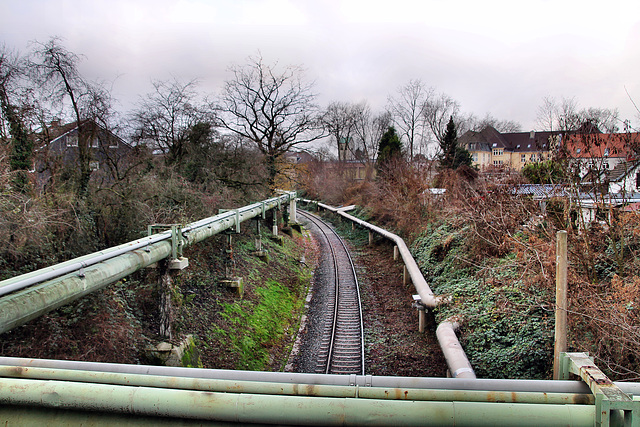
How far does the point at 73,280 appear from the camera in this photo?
4.73 metres

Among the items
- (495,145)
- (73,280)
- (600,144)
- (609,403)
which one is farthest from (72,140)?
(495,145)

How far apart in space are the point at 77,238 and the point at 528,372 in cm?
946

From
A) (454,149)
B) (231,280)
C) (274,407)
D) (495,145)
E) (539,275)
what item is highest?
(495,145)

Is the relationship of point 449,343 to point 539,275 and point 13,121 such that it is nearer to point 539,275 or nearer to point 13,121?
point 539,275

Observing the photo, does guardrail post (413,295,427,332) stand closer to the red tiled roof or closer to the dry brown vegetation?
the dry brown vegetation

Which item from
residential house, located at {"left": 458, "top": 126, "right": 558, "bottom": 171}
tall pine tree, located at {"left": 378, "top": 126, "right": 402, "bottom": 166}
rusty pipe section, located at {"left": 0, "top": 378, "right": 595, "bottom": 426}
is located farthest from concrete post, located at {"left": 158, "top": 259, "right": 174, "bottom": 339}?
residential house, located at {"left": 458, "top": 126, "right": 558, "bottom": 171}

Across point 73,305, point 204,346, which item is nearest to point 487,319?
point 204,346

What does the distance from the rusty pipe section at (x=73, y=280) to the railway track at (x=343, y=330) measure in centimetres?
472

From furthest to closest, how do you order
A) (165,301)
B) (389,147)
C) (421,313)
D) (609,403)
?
(389,147) < (421,313) < (165,301) < (609,403)

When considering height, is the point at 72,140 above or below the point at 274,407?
above

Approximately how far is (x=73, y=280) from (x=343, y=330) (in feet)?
26.3

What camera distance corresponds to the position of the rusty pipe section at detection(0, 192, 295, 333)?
12.9 feet

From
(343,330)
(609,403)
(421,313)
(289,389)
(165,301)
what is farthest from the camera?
(343,330)

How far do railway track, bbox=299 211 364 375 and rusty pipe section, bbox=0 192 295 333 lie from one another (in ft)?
15.5
